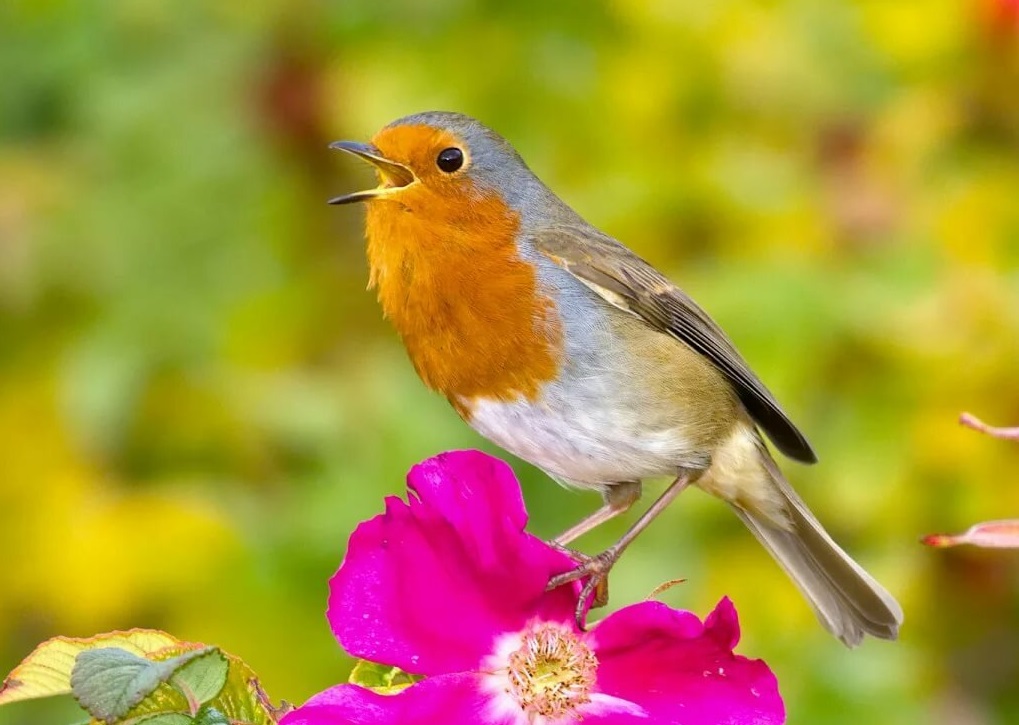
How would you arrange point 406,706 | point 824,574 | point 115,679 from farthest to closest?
point 824,574 < point 406,706 < point 115,679

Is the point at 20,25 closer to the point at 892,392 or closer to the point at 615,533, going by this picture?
the point at 615,533

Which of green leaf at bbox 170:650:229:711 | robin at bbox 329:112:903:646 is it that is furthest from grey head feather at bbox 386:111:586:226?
green leaf at bbox 170:650:229:711

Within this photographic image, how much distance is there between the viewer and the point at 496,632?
1562 mm

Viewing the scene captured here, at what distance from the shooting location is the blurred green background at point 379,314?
390 cm

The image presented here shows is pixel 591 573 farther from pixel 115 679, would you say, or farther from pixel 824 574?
pixel 824 574

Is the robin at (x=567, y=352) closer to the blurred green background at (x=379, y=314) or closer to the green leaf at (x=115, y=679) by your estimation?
the blurred green background at (x=379, y=314)

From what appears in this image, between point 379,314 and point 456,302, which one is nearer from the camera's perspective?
point 456,302

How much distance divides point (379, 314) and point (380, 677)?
3.31 m

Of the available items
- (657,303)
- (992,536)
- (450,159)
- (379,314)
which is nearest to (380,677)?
(992,536)

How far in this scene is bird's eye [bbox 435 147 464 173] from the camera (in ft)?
9.00

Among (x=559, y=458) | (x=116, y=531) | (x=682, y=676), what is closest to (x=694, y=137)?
(x=116, y=531)

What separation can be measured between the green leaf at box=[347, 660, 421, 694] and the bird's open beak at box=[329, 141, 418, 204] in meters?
1.06

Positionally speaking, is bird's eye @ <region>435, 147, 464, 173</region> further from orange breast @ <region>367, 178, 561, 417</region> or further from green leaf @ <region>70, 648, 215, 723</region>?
green leaf @ <region>70, 648, 215, 723</region>

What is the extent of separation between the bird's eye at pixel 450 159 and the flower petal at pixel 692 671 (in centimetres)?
136
